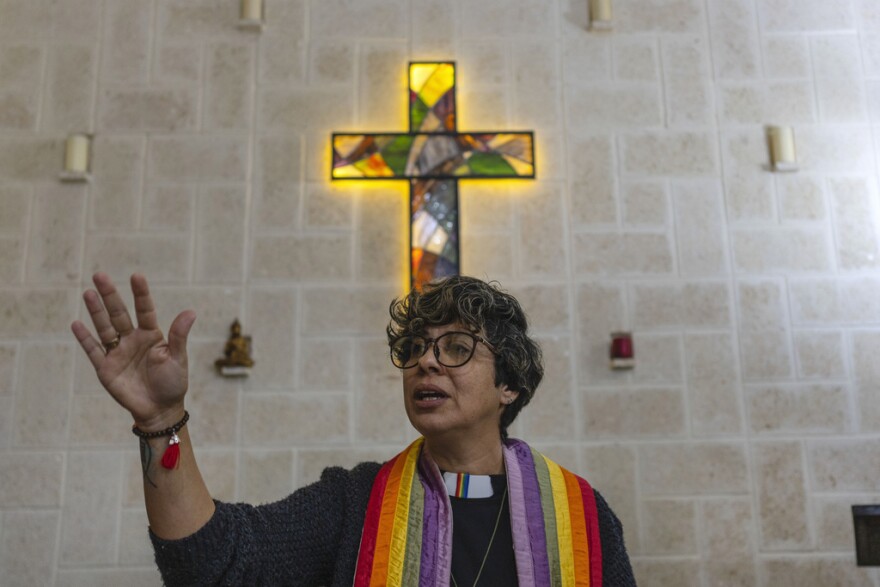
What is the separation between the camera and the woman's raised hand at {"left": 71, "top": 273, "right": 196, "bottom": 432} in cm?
124

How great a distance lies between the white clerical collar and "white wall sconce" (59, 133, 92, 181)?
200cm

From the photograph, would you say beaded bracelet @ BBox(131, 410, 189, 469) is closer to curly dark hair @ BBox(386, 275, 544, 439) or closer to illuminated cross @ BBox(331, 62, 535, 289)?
curly dark hair @ BBox(386, 275, 544, 439)

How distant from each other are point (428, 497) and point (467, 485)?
0.09 m

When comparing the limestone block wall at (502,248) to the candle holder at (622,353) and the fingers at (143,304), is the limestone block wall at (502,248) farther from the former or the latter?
the fingers at (143,304)

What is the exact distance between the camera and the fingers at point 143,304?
1.22 m

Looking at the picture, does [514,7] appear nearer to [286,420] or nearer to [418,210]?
[418,210]

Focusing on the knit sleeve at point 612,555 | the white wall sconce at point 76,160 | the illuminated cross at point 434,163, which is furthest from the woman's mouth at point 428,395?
the white wall sconce at point 76,160

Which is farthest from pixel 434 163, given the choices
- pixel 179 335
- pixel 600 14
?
pixel 179 335

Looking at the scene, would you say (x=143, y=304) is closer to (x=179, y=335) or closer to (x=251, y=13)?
(x=179, y=335)

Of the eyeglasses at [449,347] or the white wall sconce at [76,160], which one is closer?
the eyeglasses at [449,347]

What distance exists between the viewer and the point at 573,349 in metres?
2.79

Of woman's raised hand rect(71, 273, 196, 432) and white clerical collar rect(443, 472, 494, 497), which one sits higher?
woman's raised hand rect(71, 273, 196, 432)

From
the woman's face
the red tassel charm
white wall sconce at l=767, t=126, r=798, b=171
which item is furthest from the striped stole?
white wall sconce at l=767, t=126, r=798, b=171

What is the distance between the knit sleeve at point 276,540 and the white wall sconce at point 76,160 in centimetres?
184
